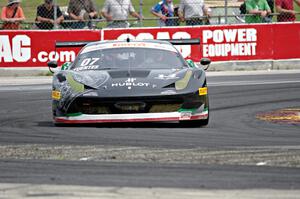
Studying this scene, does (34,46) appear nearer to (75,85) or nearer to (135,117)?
(75,85)

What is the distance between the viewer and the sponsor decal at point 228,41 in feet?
77.3

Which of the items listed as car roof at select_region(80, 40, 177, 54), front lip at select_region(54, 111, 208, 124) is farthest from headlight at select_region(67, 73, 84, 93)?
car roof at select_region(80, 40, 177, 54)

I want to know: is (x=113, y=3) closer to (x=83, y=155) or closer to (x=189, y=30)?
(x=189, y=30)

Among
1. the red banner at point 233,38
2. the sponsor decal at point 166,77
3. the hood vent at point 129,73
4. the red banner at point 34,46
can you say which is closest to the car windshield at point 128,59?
the hood vent at point 129,73

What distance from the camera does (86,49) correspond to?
591 inches

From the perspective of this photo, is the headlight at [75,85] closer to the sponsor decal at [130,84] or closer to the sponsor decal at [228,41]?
the sponsor decal at [130,84]

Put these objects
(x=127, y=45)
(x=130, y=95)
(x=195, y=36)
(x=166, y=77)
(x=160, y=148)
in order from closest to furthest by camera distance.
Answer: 1. (x=160, y=148)
2. (x=130, y=95)
3. (x=166, y=77)
4. (x=127, y=45)
5. (x=195, y=36)

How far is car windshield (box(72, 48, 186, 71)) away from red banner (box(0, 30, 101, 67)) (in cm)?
839

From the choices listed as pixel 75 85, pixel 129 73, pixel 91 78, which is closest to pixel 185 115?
pixel 129 73

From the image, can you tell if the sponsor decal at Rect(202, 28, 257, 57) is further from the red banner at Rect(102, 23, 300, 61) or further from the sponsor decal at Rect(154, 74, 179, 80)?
the sponsor decal at Rect(154, 74, 179, 80)

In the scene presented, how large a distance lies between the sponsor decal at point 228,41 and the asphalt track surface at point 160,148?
5985 millimetres

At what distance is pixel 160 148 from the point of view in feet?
35.9

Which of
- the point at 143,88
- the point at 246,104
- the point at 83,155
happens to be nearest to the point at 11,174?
the point at 83,155

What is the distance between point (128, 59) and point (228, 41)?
938 centimetres
